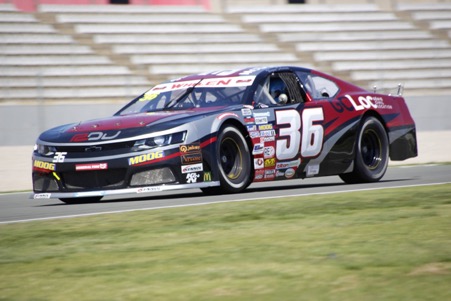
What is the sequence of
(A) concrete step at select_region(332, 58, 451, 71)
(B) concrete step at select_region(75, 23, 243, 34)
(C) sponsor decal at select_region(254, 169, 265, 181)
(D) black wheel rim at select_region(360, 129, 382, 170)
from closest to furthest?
(C) sponsor decal at select_region(254, 169, 265, 181)
(D) black wheel rim at select_region(360, 129, 382, 170)
(B) concrete step at select_region(75, 23, 243, 34)
(A) concrete step at select_region(332, 58, 451, 71)

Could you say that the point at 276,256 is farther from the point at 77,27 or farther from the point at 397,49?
the point at 397,49

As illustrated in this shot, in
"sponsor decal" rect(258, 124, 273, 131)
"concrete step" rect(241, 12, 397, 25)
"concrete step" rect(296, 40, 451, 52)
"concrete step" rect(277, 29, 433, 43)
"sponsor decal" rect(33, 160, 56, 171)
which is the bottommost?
"sponsor decal" rect(33, 160, 56, 171)

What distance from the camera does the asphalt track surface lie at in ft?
27.0

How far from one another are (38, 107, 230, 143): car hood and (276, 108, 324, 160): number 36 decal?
0.67 meters

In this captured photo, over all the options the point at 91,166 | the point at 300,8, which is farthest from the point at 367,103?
the point at 300,8

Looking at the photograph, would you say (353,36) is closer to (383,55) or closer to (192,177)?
(383,55)

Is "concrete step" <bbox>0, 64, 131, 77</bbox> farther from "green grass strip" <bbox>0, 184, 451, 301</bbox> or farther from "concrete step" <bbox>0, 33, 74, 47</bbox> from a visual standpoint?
"green grass strip" <bbox>0, 184, 451, 301</bbox>

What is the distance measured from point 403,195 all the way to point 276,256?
3405mm

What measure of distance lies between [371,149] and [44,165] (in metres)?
3.72

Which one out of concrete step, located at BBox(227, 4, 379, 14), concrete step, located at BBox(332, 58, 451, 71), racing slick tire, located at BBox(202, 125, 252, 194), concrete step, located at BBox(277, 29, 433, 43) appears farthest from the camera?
concrete step, located at BBox(227, 4, 379, 14)

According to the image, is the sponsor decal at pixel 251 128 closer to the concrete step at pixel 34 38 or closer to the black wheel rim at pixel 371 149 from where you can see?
the black wheel rim at pixel 371 149

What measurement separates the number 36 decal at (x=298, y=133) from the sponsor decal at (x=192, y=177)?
1098 millimetres

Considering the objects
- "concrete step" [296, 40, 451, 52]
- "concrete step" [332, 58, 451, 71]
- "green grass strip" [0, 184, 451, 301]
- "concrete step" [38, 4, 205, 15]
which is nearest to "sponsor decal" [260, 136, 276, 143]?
"green grass strip" [0, 184, 451, 301]

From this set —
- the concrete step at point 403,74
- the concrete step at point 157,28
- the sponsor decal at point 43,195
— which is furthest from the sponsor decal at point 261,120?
the concrete step at point 403,74
